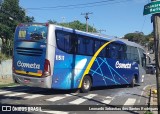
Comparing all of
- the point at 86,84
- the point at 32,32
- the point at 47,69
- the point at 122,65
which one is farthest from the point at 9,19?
the point at 47,69

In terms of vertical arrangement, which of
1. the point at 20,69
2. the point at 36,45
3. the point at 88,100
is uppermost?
the point at 36,45

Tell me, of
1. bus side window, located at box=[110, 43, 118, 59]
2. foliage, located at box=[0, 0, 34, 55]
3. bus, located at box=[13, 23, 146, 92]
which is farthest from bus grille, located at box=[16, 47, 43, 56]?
foliage, located at box=[0, 0, 34, 55]

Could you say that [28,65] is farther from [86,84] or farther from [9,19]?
[9,19]

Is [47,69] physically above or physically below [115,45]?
below

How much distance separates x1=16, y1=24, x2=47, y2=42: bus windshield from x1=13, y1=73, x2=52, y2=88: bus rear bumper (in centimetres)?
183

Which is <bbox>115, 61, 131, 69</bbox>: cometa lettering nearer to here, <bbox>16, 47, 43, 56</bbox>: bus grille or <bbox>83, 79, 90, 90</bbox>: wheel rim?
<bbox>83, 79, 90, 90</bbox>: wheel rim

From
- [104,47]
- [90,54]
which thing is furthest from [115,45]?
[90,54]

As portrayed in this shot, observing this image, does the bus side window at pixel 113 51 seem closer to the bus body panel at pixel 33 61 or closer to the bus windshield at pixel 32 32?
the bus body panel at pixel 33 61

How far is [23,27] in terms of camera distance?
58.0ft

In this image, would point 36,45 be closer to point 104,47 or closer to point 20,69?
point 20,69

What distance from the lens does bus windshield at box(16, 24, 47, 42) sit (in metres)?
16.8

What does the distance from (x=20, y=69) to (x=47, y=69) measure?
169 centimetres

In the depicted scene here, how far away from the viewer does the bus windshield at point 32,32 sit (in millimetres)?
16830

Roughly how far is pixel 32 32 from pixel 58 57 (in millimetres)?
1743
